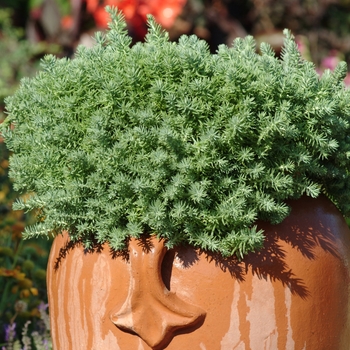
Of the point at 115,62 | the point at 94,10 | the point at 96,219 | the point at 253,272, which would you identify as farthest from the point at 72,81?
the point at 94,10

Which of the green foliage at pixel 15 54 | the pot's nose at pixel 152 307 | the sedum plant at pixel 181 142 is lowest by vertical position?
the pot's nose at pixel 152 307

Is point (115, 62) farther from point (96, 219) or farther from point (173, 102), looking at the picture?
point (96, 219)

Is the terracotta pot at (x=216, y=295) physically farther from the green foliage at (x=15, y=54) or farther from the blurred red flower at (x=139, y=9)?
the green foliage at (x=15, y=54)

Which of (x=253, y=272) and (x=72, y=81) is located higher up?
(x=72, y=81)

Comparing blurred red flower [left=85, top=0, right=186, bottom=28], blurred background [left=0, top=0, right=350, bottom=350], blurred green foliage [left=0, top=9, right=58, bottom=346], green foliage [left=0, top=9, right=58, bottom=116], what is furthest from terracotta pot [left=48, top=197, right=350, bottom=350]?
green foliage [left=0, top=9, right=58, bottom=116]

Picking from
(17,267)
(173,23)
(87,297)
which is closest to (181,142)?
(87,297)

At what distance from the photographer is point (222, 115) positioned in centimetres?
174

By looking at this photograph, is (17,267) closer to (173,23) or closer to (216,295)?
(216,295)

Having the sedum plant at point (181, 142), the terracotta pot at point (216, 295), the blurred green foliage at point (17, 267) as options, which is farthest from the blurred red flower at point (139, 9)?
the terracotta pot at point (216, 295)

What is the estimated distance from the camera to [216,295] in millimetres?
1788

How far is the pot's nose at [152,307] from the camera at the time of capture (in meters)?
1.77

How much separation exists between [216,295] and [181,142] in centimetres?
48

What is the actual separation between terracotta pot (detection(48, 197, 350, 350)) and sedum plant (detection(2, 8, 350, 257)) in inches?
2.6

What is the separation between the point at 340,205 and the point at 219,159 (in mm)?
659
